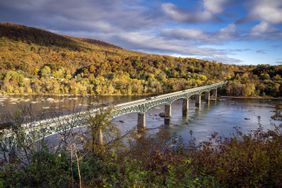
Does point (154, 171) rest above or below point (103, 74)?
below

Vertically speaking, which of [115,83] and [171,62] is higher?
[171,62]

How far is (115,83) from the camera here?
344ft

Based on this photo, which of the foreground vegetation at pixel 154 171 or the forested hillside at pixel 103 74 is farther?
the forested hillside at pixel 103 74

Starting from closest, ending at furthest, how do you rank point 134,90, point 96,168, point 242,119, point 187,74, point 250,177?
point 250,177, point 96,168, point 242,119, point 134,90, point 187,74

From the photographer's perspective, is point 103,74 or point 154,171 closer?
point 154,171

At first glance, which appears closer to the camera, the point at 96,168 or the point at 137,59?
the point at 96,168

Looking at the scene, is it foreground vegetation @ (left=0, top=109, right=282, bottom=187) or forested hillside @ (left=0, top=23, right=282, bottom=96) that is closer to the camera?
foreground vegetation @ (left=0, top=109, right=282, bottom=187)

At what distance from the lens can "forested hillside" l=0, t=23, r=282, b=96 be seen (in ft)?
319

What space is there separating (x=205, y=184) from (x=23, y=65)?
131 metres

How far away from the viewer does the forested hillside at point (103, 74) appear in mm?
97125

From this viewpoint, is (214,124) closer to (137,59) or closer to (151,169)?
(151,169)

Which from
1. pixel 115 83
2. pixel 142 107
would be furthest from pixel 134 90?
pixel 142 107

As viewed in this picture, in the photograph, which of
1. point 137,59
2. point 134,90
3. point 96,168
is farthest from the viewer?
point 137,59

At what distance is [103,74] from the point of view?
127m
